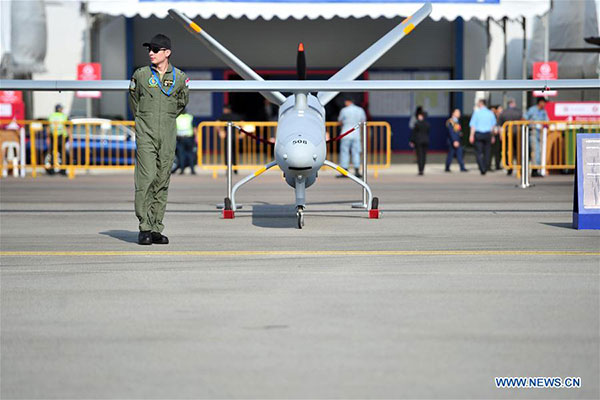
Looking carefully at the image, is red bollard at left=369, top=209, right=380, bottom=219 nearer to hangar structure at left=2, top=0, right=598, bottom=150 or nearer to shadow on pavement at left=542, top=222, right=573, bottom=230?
shadow on pavement at left=542, top=222, right=573, bottom=230

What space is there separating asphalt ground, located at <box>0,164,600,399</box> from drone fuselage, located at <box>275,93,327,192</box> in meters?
0.70

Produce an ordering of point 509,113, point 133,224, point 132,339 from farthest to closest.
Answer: point 509,113, point 133,224, point 132,339

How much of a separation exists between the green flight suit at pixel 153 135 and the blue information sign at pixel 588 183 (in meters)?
4.47

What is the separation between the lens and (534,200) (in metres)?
17.0

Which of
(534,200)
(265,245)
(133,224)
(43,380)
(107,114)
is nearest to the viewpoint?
(43,380)

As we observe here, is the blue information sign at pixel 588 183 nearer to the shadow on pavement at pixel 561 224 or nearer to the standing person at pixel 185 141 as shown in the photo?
the shadow on pavement at pixel 561 224

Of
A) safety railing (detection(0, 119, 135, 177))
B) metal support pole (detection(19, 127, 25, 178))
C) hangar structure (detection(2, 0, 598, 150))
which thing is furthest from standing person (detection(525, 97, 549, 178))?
metal support pole (detection(19, 127, 25, 178))

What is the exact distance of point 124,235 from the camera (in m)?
11.8

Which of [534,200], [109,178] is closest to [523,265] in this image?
[534,200]

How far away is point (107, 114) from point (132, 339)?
102 feet

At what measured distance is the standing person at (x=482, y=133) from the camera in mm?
25906

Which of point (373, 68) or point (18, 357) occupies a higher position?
point (373, 68)

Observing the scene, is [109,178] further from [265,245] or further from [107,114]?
[265,245]
